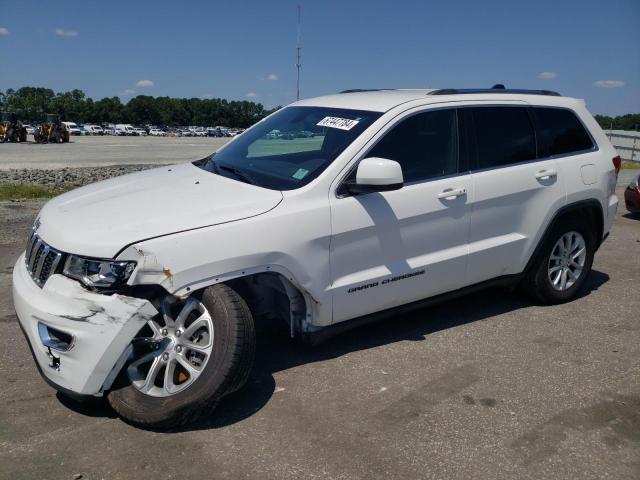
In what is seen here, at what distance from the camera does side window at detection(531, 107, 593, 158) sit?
497 cm

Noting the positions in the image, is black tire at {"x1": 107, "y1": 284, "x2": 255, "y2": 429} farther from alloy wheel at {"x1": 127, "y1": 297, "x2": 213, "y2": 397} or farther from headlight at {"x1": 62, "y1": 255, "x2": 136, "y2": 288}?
headlight at {"x1": 62, "y1": 255, "x2": 136, "y2": 288}

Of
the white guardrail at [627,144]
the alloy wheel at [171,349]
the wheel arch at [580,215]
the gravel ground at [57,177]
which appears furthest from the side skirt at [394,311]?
the white guardrail at [627,144]

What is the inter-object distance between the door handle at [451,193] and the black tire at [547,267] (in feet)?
3.73

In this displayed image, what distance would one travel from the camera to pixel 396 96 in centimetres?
450

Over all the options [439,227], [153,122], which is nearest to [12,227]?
[439,227]

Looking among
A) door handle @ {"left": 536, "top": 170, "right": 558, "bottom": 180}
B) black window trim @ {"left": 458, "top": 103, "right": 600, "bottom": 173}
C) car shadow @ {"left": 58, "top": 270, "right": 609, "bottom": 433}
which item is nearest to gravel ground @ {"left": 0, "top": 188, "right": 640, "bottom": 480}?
car shadow @ {"left": 58, "top": 270, "right": 609, "bottom": 433}

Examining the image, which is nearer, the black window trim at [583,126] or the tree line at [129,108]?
the black window trim at [583,126]

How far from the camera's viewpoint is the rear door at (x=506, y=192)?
14.7 feet

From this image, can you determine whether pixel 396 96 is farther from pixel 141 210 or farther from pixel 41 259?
pixel 41 259

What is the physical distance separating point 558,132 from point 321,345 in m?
2.72

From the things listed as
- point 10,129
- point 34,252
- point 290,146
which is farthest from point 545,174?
point 10,129

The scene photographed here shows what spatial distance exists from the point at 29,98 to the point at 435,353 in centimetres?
16537

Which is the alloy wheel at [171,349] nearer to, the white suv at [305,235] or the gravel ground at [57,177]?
the white suv at [305,235]

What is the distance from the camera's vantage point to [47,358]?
3.21 metres
